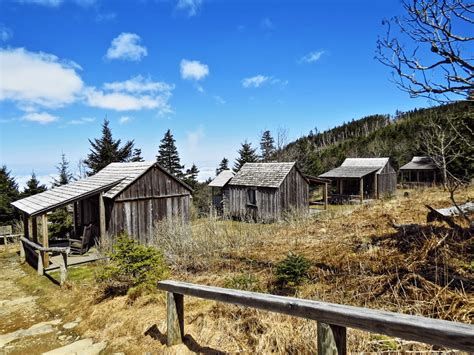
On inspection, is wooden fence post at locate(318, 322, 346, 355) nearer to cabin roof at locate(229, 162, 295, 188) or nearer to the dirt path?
the dirt path

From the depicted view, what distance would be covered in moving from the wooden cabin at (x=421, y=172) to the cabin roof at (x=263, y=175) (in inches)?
1006

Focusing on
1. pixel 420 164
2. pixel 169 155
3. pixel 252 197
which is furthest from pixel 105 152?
pixel 420 164

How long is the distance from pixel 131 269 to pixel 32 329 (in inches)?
87.2

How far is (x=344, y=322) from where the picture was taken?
259 centimetres

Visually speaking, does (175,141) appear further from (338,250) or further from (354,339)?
(354,339)

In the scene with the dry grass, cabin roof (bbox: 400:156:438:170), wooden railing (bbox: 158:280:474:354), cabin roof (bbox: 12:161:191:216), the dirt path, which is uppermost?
cabin roof (bbox: 400:156:438:170)

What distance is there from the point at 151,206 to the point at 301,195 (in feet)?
46.1

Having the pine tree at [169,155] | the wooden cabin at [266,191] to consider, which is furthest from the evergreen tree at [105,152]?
the wooden cabin at [266,191]

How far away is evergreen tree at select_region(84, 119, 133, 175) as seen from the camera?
35531 mm

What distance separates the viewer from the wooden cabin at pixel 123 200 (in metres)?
14.5

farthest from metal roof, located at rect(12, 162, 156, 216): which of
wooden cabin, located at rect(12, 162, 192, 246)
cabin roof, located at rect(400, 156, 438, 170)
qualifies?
cabin roof, located at rect(400, 156, 438, 170)

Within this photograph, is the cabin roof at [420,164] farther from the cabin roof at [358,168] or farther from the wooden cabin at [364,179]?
the cabin roof at [358,168]

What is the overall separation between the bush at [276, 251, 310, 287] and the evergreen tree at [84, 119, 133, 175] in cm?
3290

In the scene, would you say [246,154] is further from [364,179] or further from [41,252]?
[41,252]
